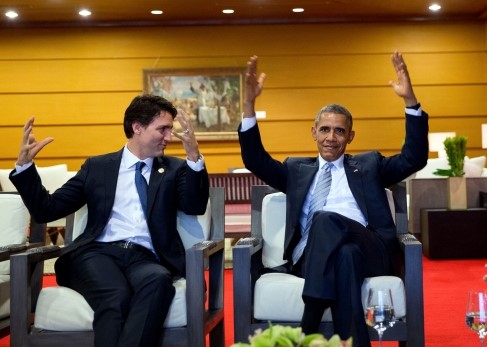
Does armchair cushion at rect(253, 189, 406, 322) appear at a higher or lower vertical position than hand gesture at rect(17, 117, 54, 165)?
lower

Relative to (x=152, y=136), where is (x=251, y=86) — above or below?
above

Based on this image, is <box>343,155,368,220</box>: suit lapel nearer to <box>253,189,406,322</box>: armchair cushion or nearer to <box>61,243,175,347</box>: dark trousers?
<box>253,189,406,322</box>: armchair cushion

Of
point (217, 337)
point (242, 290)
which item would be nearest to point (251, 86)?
point (242, 290)

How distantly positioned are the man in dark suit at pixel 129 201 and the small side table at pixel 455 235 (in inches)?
185

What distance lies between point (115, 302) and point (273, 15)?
9.30 m

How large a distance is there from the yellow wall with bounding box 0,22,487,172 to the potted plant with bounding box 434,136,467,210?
14.2 feet

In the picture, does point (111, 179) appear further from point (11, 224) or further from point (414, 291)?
point (414, 291)

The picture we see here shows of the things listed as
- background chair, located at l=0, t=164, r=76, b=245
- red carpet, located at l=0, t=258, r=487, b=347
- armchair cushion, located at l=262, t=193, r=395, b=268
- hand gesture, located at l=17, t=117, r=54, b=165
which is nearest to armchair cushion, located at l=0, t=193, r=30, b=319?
hand gesture, located at l=17, t=117, r=54, b=165

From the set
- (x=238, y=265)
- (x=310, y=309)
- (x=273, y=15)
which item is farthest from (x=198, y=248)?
(x=273, y=15)

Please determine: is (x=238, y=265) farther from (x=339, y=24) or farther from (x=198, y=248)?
(x=339, y=24)

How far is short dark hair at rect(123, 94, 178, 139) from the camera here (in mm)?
3867

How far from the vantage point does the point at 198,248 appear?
336 cm

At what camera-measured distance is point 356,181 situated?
393cm

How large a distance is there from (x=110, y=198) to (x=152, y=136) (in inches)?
13.1
